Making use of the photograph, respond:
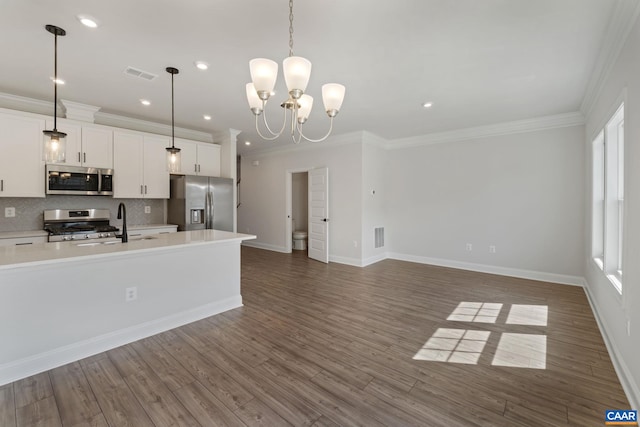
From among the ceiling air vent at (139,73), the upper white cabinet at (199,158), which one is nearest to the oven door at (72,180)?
the upper white cabinet at (199,158)

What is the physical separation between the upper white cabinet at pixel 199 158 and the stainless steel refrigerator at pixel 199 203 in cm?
38

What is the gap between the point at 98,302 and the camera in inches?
99.3

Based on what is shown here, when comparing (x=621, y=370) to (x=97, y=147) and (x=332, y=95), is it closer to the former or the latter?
(x=332, y=95)

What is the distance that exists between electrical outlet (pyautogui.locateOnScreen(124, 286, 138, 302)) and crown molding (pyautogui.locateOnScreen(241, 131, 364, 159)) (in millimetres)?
4416

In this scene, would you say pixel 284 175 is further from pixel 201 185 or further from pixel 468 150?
pixel 468 150

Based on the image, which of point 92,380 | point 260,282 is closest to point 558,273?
point 260,282

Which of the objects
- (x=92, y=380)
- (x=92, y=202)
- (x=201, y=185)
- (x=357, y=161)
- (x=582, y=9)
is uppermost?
(x=582, y=9)

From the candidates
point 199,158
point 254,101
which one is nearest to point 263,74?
point 254,101

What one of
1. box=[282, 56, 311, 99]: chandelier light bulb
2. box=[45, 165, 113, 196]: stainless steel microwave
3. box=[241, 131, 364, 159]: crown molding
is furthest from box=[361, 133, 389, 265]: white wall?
box=[45, 165, 113, 196]: stainless steel microwave

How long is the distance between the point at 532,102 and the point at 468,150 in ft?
4.92

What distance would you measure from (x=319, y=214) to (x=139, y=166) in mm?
3435

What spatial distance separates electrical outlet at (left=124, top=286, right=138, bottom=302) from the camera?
269 cm

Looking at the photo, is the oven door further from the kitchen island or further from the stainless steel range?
the kitchen island

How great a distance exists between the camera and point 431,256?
5.99m
